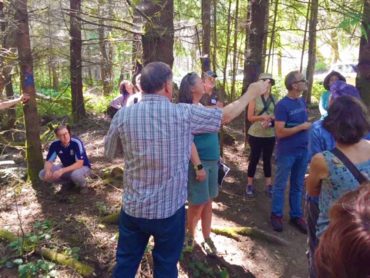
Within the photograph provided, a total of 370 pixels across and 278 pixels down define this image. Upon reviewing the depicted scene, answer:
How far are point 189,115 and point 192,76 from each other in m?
0.99

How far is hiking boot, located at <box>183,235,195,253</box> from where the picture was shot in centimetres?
405

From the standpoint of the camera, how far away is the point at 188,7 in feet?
25.5

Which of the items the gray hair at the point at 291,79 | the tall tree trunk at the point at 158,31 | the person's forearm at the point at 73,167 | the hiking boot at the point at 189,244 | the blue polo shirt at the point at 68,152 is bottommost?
the hiking boot at the point at 189,244

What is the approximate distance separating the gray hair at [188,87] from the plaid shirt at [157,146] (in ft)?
2.81

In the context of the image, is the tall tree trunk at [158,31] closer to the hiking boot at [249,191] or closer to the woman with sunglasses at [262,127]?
the woman with sunglasses at [262,127]

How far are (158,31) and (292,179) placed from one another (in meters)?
2.51

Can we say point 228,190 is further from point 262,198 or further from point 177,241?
point 177,241

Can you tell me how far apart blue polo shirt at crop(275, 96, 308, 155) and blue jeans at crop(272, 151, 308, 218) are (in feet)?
0.29

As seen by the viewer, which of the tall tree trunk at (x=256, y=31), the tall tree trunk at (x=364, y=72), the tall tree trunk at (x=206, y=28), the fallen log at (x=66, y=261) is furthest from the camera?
the tall tree trunk at (x=256, y=31)

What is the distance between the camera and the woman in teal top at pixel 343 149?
2502 millimetres

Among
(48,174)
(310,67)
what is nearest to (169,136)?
(48,174)

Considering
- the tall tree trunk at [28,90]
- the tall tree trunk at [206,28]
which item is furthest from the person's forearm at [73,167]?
the tall tree trunk at [206,28]

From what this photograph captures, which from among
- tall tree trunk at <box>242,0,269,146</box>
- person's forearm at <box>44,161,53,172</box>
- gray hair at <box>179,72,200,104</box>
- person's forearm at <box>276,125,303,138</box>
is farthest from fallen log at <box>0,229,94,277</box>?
tall tree trunk at <box>242,0,269,146</box>

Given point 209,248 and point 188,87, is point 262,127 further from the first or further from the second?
point 188,87
